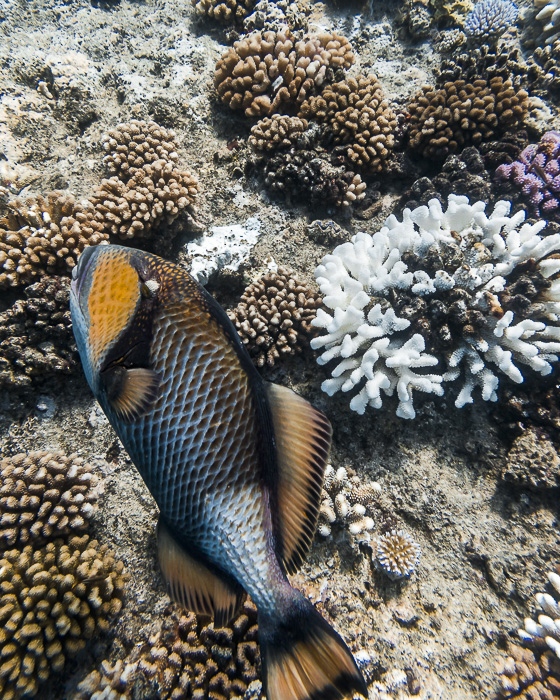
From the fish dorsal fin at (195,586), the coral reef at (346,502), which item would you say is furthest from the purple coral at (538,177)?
the fish dorsal fin at (195,586)

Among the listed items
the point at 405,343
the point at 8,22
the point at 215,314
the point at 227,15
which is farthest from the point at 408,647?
the point at 8,22

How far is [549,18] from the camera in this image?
444cm

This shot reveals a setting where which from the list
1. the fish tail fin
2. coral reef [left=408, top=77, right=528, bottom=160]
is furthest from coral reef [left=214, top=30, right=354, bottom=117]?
the fish tail fin

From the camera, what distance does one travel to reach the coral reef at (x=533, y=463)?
8.96 ft

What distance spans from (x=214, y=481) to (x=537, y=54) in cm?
588

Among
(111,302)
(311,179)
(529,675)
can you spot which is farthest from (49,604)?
(311,179)

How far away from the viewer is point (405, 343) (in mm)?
2914

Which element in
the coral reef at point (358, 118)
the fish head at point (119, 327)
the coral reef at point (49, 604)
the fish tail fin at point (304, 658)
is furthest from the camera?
the coral reef at point (358, 118)

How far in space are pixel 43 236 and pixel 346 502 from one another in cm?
336

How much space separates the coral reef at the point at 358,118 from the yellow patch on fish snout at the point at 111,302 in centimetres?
291

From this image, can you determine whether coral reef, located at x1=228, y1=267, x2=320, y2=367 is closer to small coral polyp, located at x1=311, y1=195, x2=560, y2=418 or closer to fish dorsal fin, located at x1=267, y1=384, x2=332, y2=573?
small coral polyp, located at x1=311, y1=195, x2=560, y2=418

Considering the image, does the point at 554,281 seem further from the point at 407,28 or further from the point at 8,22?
the point at 8,22

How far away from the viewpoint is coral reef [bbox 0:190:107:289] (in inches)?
127

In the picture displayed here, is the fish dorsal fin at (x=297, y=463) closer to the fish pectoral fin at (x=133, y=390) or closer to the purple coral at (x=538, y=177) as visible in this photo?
the fish pectoral fin at (x=133, y=390)
